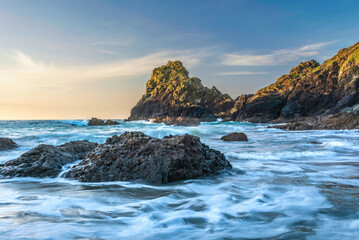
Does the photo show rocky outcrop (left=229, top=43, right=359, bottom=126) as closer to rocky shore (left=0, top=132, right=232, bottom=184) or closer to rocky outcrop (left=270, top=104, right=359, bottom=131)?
rocky outcrop (left=270, top=104, right=359, bottom=131)

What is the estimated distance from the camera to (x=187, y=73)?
3674 inches

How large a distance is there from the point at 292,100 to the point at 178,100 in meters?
33.2

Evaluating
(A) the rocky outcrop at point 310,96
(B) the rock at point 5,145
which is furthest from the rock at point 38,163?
(A) the rocky outcrop at point 310,96

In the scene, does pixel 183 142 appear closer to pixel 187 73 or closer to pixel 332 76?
pixel 332 76

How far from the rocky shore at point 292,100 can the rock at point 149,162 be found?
18.3 m

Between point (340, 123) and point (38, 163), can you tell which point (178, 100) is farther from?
point (38, 163)

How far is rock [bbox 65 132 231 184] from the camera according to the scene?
3.81 meters

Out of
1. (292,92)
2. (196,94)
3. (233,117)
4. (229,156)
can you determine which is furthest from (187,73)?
(229,156)

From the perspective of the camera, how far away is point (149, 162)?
3885 mm

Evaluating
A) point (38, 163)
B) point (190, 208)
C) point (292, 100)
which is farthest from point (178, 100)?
point (190, 208)

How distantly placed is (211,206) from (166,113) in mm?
68955

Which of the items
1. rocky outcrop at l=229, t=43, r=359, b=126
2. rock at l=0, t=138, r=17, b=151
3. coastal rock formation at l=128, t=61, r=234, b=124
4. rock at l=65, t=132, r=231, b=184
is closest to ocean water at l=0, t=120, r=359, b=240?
rock at l=65, t=132, r=231, b=184

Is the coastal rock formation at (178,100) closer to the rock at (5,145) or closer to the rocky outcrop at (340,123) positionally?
the rocky outcrop at (340,123)

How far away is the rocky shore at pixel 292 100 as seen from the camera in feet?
89.8
